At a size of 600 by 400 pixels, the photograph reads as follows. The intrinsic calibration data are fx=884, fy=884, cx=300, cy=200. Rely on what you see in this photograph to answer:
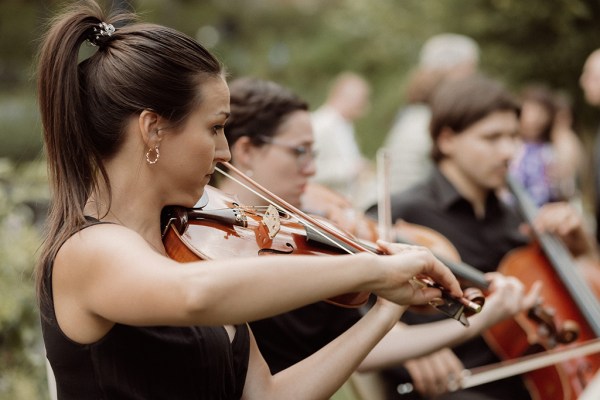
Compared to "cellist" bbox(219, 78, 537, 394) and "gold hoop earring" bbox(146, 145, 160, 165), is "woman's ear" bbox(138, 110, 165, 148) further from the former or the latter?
A: "cellist" bbox(219, 78, 537, 394)

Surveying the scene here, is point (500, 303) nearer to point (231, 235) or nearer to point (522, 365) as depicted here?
point (522, 365)

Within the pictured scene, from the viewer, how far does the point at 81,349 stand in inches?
65.5

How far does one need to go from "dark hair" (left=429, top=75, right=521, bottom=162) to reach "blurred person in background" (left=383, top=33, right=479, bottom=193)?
1.62 m

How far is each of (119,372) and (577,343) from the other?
197 cm

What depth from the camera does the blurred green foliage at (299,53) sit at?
3.81 meters

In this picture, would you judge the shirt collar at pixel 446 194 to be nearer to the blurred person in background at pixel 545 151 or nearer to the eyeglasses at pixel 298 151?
the eyeglasses at pixel 298 151

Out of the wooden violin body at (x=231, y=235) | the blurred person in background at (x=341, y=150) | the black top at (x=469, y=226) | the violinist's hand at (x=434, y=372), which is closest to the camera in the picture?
the wooden violin body at (x=231, y=235)

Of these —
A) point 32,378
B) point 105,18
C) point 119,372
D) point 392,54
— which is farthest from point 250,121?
point 392,54

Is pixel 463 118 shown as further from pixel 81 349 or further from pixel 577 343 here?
pixel 81 349

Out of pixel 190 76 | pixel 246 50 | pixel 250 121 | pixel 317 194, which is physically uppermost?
pixel 190 76

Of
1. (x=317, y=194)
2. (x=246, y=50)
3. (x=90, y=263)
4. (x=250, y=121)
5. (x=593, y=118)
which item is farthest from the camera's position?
(x=246, y=50)

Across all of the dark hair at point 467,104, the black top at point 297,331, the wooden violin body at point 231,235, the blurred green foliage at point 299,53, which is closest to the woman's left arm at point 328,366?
the wooden violin body at point 231,235

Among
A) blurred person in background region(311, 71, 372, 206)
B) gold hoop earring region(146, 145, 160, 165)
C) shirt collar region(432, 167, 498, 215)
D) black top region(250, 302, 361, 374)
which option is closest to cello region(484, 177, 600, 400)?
shirt collar region(432, 167, 498, 215)

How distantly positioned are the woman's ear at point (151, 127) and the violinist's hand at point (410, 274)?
0.47 metres
